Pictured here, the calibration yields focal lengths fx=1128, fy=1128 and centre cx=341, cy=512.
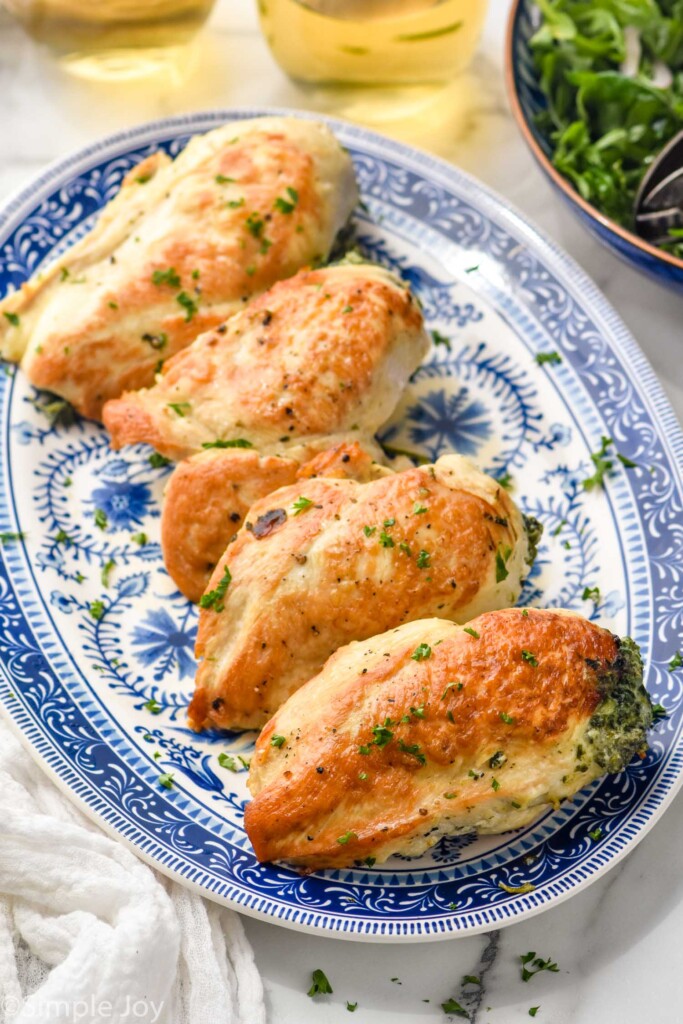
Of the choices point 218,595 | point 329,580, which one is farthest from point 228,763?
point 329,580

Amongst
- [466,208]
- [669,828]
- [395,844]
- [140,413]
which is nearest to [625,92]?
[466,208]

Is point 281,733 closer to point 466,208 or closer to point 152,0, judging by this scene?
point 466,208

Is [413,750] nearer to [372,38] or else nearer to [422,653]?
[422,653]

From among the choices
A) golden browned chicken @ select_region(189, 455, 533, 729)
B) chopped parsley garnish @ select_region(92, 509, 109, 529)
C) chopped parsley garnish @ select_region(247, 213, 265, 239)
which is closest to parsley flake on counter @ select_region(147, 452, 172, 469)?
chopped parsley garnish @ select_region(92, 509, 109, 529)

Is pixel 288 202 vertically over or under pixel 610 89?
under

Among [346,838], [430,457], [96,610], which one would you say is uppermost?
[430,457]

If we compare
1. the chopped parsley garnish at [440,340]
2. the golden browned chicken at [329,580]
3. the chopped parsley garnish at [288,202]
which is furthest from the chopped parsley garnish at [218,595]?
the chopped parsley garnish at [440,340]

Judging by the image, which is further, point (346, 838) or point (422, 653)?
point (422, 653)
